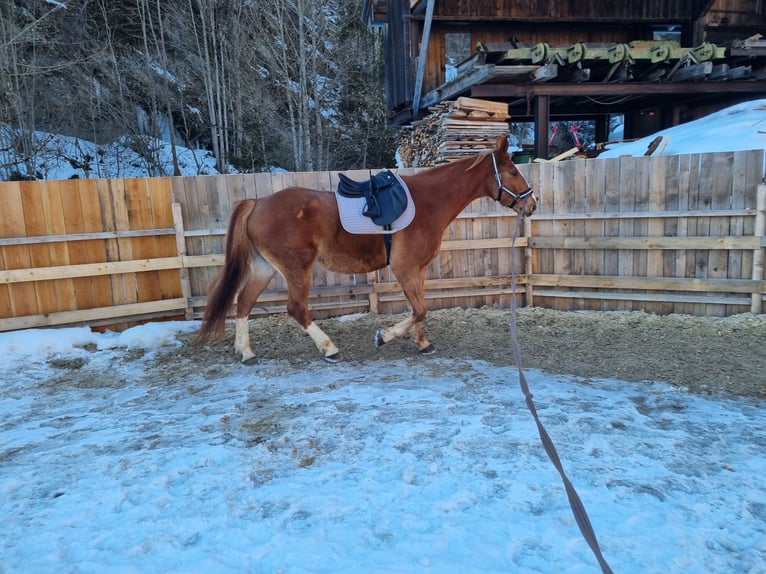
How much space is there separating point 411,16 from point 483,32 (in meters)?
1.88

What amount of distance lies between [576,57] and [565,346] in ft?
20.8

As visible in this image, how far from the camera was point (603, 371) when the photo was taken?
15.0ft

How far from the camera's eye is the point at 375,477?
2781 mm

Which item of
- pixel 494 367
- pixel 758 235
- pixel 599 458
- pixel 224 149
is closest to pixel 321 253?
pixel 494 367

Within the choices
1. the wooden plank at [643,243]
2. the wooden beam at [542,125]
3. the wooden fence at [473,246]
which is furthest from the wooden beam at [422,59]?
the wooden plank at [643,243]

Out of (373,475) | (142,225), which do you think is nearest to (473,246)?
(142,225)

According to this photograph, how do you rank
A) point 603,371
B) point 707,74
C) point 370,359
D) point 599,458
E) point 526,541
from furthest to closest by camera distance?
point 707,74 → point 370,359 → point 603,371 → point 599,458 → point 526,541

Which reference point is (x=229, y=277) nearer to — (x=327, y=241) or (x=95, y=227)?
(x=327, y=241)

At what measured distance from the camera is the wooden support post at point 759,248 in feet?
18.4

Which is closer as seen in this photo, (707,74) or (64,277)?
(64,277)

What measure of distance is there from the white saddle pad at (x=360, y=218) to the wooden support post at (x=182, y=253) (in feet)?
7.62

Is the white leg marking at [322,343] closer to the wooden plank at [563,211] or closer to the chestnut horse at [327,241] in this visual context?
the chestnut horse at [327,241]

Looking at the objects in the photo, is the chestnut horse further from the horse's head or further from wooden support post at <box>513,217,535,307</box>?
wooden support post at <box>513,217,535,307</box>

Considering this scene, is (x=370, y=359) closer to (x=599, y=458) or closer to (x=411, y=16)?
(x=599, y=458)
